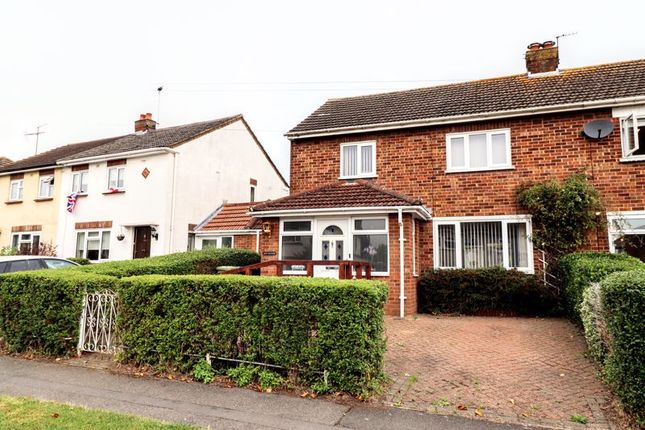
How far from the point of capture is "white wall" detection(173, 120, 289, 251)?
18688 millimetres

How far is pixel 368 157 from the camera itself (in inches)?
547

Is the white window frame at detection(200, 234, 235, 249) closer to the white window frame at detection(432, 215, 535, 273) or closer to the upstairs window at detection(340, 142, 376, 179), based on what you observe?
the upstairs window at detection(340, 142, 376, 179)

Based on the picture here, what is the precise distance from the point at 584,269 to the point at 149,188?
54.9 feet

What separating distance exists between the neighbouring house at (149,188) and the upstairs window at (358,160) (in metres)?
8.31

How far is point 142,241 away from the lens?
733 inches

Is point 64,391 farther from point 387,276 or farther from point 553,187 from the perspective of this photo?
point 553,187

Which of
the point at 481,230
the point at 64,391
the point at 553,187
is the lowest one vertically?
the point at 64,391

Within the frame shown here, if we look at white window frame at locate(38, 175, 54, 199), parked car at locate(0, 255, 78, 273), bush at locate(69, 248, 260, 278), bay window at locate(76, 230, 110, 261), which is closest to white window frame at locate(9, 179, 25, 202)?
white window frame at locate(38, 175, 54, 199)

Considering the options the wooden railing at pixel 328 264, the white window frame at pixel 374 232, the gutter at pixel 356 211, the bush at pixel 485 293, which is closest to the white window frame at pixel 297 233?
the gutter at pixel 356 211

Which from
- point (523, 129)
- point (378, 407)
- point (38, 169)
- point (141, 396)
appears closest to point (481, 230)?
point (523, 129)

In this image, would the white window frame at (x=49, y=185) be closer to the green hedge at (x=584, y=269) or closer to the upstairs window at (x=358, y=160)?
the upstairs window at (x=358, y=160)

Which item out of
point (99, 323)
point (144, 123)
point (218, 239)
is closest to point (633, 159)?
point (99, 323)

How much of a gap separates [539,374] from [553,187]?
6.88m

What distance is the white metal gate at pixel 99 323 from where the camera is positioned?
6.72m
